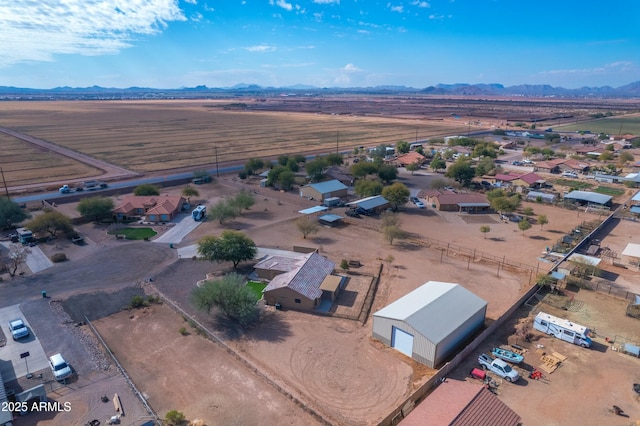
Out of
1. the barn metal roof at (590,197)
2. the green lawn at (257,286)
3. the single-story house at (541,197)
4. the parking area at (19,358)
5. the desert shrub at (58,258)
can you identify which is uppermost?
the barn metal roof at (590,197)

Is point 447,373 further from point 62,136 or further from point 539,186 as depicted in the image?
point 62,136

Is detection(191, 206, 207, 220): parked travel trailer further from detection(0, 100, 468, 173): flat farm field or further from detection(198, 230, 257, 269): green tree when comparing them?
detection(0, 100, 468, 173): flat farm field

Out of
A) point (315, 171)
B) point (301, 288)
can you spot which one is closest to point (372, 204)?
point (315, 171)

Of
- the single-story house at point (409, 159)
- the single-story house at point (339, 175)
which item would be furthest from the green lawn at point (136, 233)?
the single-story house at point (409, 159)

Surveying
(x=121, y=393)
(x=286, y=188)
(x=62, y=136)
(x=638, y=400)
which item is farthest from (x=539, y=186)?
(x=62, y=136)

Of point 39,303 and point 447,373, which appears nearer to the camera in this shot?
point 447,373

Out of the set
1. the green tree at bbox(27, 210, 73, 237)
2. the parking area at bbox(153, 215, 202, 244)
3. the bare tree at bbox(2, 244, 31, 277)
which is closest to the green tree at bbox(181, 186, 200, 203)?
the parking area at bbox(153, 215, 202, 244)

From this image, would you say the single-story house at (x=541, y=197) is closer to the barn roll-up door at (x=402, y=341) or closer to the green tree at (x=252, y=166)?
the barn roll-up door at (x=402, y=341)
